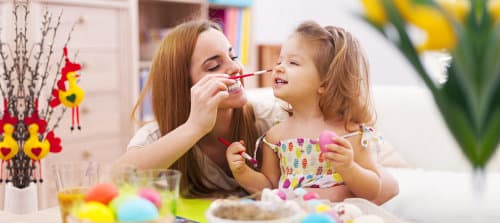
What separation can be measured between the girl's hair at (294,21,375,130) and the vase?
74 cm

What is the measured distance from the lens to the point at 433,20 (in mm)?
516

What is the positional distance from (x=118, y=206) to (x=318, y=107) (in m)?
0.83

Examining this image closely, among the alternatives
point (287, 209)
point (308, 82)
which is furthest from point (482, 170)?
point (308, 82)

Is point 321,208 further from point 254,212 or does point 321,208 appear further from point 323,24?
point 323,24

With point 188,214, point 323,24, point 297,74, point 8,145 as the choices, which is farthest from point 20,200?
point 323,24

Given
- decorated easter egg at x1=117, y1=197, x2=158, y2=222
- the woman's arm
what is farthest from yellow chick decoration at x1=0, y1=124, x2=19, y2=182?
decorated easter egg at x1=117, y1=197, x2=158, y2=222

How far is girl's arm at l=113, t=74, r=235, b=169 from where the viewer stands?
141 cm

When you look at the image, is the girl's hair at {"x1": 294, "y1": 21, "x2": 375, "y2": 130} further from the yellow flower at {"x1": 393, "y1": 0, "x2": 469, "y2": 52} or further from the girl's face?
the yellow flower at {"x1": 393, "y1": 0, "x2": 469, "y2": 52}

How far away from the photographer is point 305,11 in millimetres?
4012

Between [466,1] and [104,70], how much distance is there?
256cm

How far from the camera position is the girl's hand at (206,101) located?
1.41 meters

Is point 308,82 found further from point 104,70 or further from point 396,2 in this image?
point 104,70

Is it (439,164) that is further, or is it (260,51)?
(260,51)

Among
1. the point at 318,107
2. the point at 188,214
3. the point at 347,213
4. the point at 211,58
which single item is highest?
the point at 211,58
